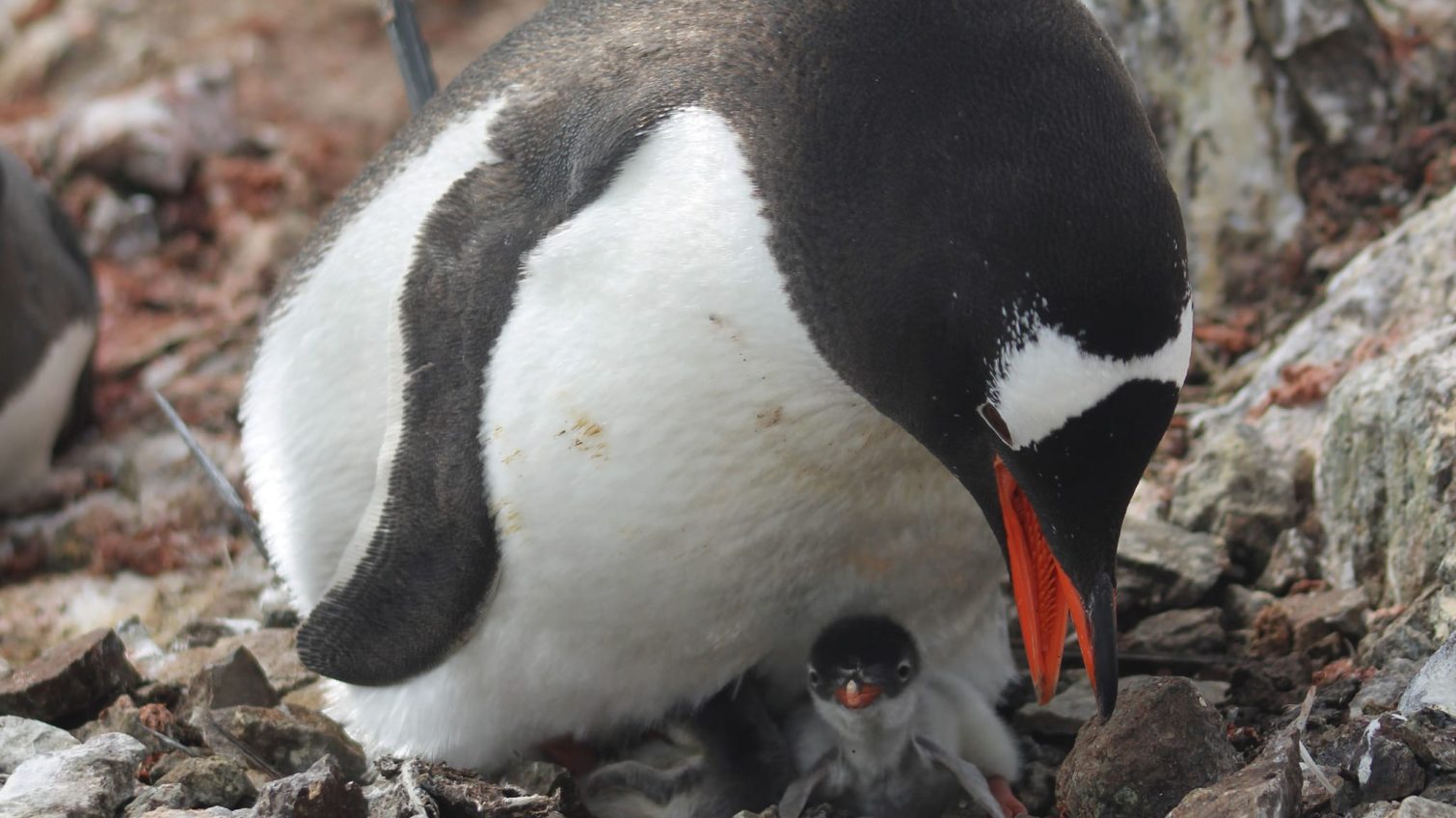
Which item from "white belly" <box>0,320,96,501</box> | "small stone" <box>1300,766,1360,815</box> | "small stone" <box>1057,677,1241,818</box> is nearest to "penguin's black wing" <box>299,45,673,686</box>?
"small stone" <box>1057,677,1241,818</box>

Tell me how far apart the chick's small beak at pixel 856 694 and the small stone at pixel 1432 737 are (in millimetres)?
883

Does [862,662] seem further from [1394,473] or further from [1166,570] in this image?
[1394,473]

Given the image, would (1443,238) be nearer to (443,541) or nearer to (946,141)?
(946,141)

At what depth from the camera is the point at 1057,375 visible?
2.29 metres

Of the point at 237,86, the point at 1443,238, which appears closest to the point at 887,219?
the point at 1443,238

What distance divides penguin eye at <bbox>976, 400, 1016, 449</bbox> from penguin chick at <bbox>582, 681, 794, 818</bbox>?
3.51 ft

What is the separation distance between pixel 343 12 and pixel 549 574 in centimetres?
652

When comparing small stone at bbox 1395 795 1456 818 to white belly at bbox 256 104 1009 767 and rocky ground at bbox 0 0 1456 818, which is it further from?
white belly at bbox 256 104 1009 767

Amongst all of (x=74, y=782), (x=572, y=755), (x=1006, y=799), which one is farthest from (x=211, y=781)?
(x=1006, y=799)

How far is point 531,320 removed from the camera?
2875 millimetres

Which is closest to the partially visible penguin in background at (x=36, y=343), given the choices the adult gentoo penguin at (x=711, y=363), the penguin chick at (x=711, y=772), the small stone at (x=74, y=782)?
the adult gentoo penguin at (x=711, y=363)

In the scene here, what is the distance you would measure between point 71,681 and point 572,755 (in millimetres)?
986

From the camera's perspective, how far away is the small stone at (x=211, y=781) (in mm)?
2984

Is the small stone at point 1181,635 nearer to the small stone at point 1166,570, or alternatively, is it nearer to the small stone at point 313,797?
the small stone at point 1166,570
